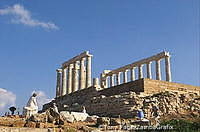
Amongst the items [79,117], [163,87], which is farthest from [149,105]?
[79,117]

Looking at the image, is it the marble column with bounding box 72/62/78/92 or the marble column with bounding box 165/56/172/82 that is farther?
the marble column with bounding box 72/62/78/92

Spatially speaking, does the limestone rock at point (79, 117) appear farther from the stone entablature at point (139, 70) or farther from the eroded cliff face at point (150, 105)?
the stone entablature at point (139, 70)

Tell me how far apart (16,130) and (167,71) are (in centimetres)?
3991

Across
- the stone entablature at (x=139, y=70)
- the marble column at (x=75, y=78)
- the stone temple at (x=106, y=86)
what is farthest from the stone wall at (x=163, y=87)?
the marble column at (x=75, y=78)

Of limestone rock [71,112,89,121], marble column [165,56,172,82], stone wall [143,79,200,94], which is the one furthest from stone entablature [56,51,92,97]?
limestone rock [71,112,89,121]

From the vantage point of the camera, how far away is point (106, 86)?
2229 inches

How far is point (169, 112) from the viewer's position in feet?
101

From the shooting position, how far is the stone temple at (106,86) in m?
32.9

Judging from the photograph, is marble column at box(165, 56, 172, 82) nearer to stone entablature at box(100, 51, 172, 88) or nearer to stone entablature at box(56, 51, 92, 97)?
stone entablature at box(100, 51, 172, 88)

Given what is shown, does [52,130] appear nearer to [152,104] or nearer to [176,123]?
[176,123]

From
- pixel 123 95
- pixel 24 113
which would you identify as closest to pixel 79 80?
pixel 123 95

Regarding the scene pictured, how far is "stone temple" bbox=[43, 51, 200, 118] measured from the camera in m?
32.9

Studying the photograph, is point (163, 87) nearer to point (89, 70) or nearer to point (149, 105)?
point (149, 105)

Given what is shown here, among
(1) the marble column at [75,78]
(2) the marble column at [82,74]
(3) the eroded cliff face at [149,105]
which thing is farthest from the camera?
(1) the marble column at [75,78]
